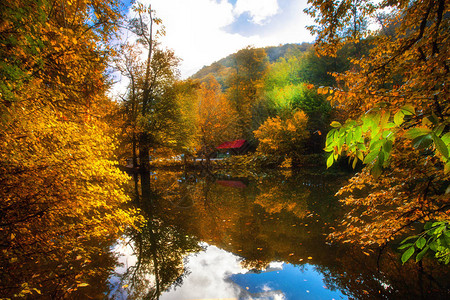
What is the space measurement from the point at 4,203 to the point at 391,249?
23.4 ft

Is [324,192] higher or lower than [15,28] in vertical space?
lower

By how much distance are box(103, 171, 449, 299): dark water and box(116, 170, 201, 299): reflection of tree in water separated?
0.02 metres

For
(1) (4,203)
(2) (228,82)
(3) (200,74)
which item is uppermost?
(3) (200,74)

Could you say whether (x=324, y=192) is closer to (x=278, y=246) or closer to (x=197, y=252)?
(x=278, y=246)

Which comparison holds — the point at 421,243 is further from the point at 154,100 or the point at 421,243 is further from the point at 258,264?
the point at 154,100

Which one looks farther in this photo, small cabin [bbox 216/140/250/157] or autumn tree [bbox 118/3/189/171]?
small cabin [bbox 216/140/250/157]

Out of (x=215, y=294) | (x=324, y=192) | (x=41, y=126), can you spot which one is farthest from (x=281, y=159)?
(x=41, y=126)

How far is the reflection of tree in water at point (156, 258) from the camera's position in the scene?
11.7ft

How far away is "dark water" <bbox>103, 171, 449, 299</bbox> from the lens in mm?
3324

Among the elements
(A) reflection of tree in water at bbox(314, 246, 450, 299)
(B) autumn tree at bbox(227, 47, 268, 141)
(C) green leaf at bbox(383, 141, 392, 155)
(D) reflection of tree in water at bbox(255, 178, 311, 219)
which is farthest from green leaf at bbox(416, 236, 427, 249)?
(B) autumn tree at bbox(227, 47, 268, 141)

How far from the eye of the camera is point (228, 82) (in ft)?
139

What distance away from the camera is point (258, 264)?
4223mm

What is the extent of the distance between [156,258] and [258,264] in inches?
89.9

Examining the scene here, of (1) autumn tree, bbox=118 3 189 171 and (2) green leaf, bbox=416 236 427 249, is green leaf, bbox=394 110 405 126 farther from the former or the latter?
(1) autumn tree, bbox=118 3 189 171
